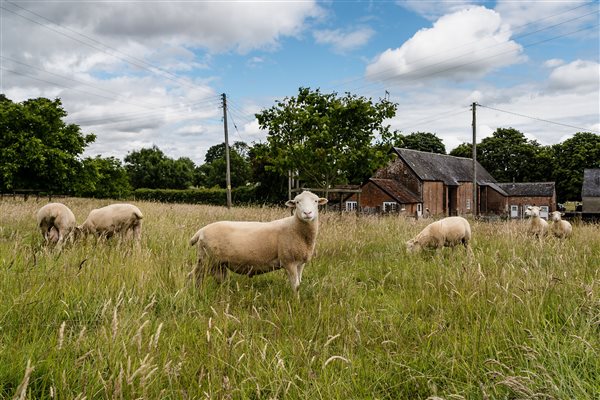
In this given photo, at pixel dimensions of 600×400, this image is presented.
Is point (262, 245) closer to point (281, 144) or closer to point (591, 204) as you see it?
point (281, 144)

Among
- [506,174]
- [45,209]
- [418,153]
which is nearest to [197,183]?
[418,153]

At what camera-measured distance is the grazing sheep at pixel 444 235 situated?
28.4ft

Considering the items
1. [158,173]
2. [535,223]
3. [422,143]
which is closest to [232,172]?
[158,173]

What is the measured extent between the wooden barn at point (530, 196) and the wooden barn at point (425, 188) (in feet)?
4.77

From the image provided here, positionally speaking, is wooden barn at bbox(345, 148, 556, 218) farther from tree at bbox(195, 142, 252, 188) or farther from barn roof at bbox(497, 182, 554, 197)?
tree at bbox(195, 142, 252, 188)

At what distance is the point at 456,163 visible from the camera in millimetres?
54125

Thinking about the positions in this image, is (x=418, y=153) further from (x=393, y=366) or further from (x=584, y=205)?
(x=393, y=366)

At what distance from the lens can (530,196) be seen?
169 ft

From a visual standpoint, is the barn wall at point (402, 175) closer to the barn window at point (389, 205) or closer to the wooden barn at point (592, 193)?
the barn window at point (389, 205)

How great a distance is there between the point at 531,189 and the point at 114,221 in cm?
5722

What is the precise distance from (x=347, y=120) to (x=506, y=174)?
5825 cm

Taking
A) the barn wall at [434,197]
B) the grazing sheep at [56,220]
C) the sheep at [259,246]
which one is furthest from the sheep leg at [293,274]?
the barn wall at [434,197]

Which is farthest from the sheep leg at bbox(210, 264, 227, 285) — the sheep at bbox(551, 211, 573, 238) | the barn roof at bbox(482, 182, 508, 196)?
the barn roof at bbox(482, 182, 508, 196)

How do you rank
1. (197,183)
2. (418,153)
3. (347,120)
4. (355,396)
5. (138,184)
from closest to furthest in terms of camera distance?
(355,396)
(347,120)
(418,153)
(138,184)
(197,183)
